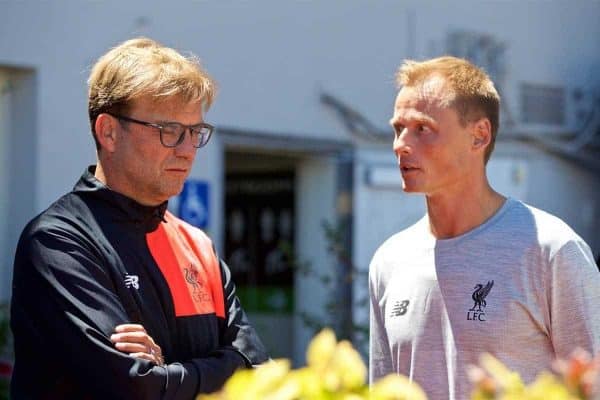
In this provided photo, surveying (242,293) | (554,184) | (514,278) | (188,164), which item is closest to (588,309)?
(514,278)

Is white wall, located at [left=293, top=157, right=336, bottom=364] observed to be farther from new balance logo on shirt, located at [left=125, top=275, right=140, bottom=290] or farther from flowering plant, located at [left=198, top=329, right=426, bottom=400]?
flowering plant, located at [left=198, top=329, right=426, bottom=400]

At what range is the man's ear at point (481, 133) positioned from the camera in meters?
3.13

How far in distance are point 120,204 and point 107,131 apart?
197 millimetres

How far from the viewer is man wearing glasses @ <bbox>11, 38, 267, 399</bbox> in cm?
265

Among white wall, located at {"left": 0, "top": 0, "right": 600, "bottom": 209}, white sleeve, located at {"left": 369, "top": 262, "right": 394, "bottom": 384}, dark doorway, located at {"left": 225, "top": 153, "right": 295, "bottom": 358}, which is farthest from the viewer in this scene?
dark doorway, located at {"left": 225, "top": 153, "right": 295, "bottom": 358}

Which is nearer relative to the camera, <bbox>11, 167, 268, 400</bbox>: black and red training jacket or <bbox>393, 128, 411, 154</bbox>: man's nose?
<bbox>11, 167, 268, 400</bbox>: black and red training jacket

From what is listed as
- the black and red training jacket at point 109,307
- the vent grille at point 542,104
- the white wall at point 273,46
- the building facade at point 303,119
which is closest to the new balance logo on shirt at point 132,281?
Answer: the black and red training jacket at point 109,307

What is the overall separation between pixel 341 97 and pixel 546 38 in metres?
2.81

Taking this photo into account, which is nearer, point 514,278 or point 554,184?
point 514,278

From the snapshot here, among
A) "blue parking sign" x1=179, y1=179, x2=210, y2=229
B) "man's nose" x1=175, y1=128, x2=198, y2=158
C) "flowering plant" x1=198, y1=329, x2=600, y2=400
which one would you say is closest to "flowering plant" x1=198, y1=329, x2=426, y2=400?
"flowering plant" x1=198, y1=329, x2=600, y2=400

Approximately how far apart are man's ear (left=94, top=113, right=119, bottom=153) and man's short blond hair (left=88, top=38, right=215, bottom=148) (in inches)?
0.8

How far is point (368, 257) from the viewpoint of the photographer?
937cm

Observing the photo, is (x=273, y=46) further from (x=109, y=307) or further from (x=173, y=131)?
(x=109, y=307)

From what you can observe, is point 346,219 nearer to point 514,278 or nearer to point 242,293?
point 242,293
